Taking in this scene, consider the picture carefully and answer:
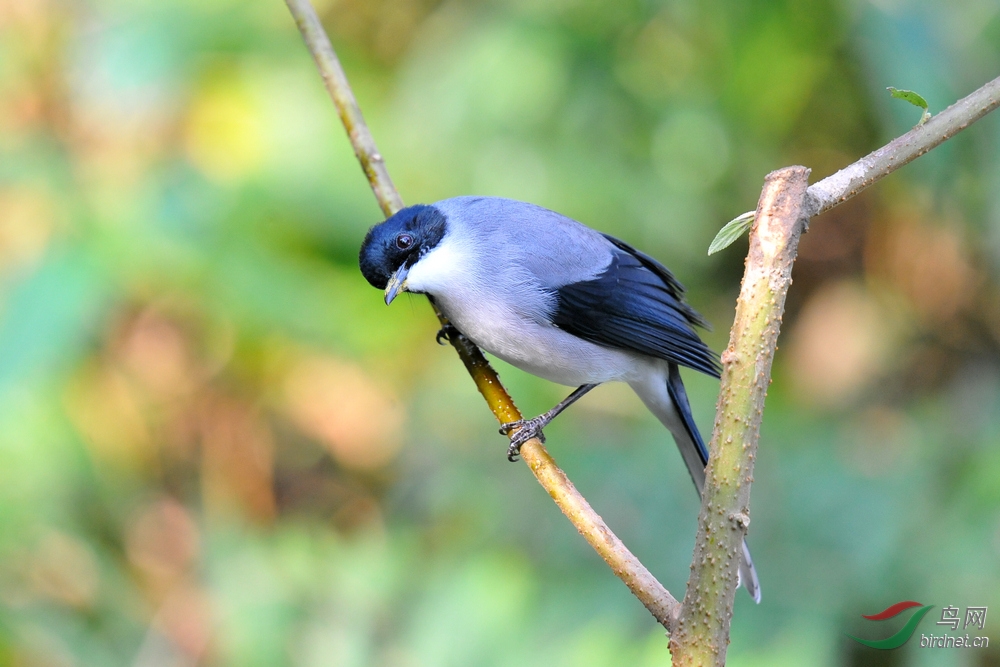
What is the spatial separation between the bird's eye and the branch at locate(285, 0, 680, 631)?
0.11m

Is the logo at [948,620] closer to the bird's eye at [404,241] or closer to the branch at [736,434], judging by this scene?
the branch at [736,434]

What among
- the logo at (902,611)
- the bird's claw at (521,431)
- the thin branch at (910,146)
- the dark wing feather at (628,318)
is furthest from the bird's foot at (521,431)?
the logo at (902,611)

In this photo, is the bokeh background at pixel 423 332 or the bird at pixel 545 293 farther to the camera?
the bokeh background at pixel 423 332

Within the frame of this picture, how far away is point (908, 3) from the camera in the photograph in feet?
12.4

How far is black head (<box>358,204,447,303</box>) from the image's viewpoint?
255cm

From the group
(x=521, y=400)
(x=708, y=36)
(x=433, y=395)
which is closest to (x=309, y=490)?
(x=433, y=395)

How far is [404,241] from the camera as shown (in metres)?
2.57

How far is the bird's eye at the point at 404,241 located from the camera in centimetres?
256

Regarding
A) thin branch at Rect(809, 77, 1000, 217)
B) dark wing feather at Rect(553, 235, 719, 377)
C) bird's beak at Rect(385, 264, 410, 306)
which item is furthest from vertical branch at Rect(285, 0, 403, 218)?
thin branch at Rect(809, 77, 1000, 217)

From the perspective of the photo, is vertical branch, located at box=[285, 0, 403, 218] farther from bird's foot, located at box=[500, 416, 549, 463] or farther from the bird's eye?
bird's foot, located at box=[500, 416, 549, 463]

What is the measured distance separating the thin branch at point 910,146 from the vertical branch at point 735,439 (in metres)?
0.16

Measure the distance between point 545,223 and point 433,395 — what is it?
1.61 m

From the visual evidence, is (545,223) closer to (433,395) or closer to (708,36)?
(433,395)

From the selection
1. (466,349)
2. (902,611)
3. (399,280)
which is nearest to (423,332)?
(466,349)
